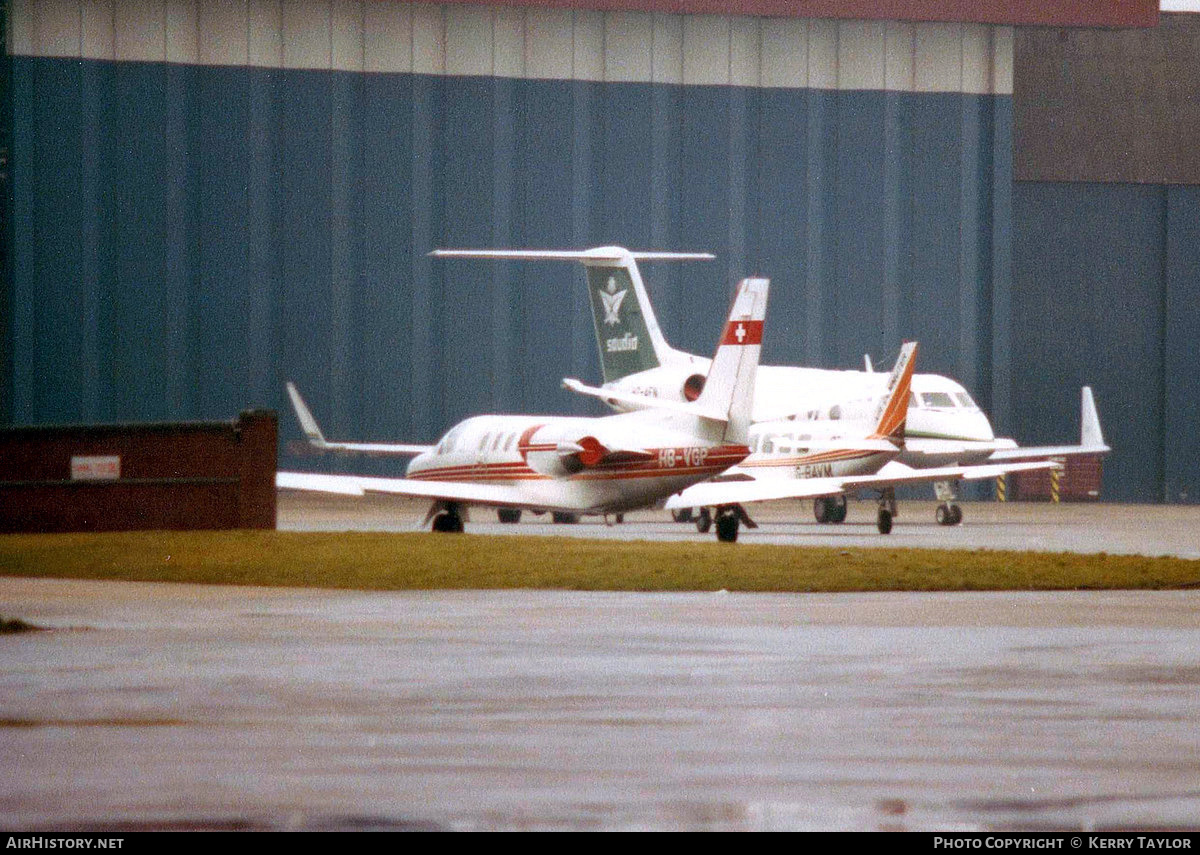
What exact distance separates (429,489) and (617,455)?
3075 millimetres

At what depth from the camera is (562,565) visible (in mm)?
25406

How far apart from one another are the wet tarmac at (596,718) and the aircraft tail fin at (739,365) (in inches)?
566

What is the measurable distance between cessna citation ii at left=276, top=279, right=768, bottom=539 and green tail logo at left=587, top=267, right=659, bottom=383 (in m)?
17.0

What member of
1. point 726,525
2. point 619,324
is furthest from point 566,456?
point 619,324

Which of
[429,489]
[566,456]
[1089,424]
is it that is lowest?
[429,489]

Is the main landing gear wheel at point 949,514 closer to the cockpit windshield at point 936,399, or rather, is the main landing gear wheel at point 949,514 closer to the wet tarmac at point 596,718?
the cockpit windshield at point 936,399

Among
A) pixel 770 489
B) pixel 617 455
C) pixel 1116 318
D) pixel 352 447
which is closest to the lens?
pixel 770 489

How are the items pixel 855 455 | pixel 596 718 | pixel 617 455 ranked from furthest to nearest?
pixel 855 455 → pixel 617 455 → pixel 596 718

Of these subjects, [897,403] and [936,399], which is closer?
[897,403]

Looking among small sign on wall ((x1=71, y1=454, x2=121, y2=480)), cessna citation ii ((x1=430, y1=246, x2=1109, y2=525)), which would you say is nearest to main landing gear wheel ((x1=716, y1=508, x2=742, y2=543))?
small sign on wall ((x1=71, y1=454, x2=121, y2=480))

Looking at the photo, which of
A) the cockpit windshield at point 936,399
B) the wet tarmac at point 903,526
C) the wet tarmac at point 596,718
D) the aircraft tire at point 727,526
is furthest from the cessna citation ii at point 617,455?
the cockpit windshield at point 936,399

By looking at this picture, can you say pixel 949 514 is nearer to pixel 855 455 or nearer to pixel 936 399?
pixel 855 455
